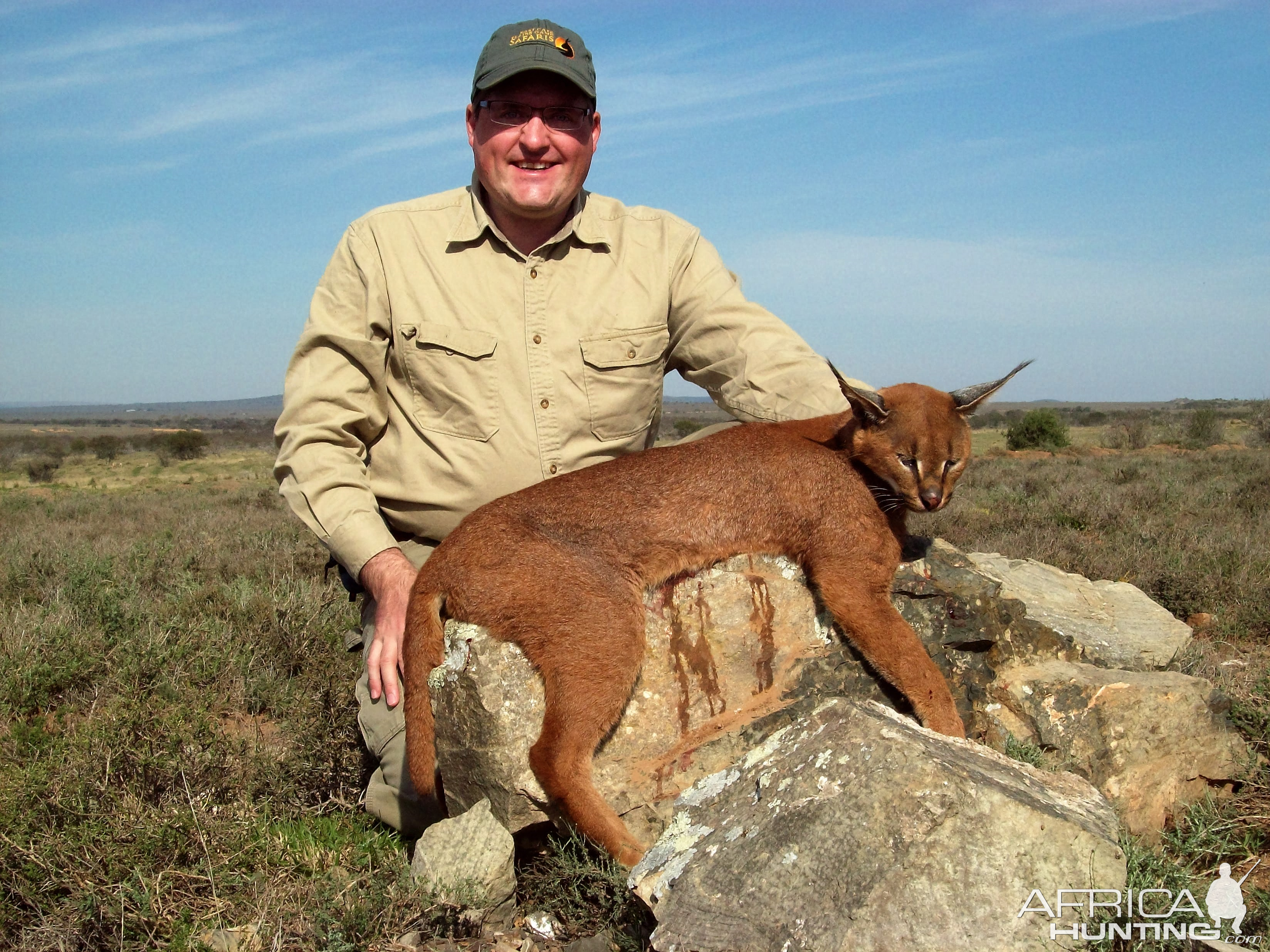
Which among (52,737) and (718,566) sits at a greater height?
(718,566)

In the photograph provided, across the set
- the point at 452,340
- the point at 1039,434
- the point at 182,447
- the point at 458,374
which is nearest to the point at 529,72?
the point at 452,340

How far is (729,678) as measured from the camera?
436 centimetres

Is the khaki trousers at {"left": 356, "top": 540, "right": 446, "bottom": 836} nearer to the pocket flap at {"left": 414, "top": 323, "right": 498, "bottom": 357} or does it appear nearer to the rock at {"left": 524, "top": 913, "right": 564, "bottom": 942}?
the rock at {"left": 524, "top": 913, "right": 564, "bottom": 942}

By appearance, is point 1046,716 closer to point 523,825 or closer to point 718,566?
point 718,566

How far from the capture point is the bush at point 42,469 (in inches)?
1290

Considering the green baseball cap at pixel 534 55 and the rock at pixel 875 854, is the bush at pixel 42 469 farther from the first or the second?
the rock at pixel 875 854

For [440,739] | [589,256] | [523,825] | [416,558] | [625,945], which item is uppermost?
[589,256]

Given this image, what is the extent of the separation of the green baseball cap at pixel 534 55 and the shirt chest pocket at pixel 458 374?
4.40 ft

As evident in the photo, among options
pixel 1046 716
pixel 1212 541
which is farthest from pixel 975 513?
pixel 1046 716

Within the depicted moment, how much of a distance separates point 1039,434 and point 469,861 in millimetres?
30552

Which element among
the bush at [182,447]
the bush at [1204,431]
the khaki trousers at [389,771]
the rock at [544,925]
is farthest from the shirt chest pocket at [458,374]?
the bush at [182,447]

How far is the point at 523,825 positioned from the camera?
406cm

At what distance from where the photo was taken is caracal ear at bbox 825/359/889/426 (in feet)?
13.5

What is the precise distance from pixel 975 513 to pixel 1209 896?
9.48 meters
